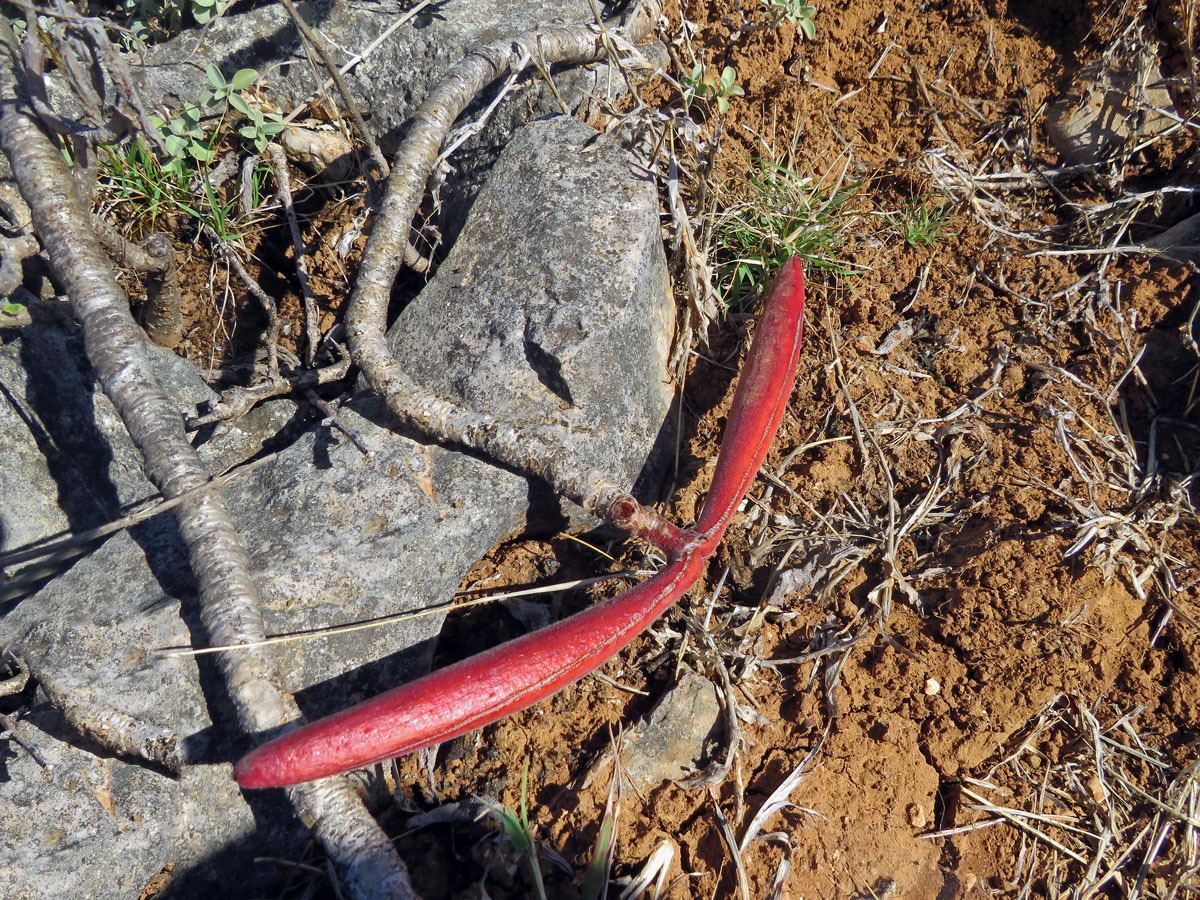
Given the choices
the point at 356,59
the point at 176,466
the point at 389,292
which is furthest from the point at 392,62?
the point at 176,466

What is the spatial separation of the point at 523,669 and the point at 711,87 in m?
2.11

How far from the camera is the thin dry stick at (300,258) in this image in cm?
252

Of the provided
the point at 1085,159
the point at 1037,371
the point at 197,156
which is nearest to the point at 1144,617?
the point at 1037,371

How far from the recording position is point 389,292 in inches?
87.7

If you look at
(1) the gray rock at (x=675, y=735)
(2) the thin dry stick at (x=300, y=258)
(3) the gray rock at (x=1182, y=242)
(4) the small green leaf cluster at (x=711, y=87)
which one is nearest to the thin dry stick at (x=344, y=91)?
(2) the thin dry stick at (x=300, y=258)

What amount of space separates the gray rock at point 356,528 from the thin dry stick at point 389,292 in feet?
0.43

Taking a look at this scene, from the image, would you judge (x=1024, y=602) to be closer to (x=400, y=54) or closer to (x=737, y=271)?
(x=737, y=271)

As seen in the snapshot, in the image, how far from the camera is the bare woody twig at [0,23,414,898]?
156cm

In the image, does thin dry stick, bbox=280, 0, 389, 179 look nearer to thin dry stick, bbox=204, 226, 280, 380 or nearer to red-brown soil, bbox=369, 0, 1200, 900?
thin dry stick, bbox=204, 226, 280, 380

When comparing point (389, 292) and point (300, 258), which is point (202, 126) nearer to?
point (300, 258)

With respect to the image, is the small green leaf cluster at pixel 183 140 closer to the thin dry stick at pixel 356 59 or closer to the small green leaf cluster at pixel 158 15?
the thin dry stick at pixel 356 59

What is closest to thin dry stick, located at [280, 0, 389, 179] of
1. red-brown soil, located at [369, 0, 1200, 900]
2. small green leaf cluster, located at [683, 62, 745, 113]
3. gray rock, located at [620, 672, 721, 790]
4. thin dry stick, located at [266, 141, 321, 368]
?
thin dry stick, located at [266, 141, 321, 368]

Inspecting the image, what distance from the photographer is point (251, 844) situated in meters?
1.77

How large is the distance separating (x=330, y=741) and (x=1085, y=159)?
9.77ft
